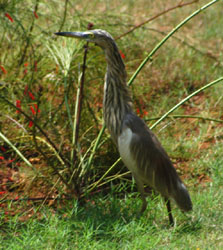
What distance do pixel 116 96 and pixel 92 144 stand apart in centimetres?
67

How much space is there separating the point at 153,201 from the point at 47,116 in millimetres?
1349

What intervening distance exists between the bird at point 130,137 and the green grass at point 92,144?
0.22 metres

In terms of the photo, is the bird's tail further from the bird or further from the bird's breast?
the bird's breast

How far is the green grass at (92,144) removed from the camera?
11.3 ft

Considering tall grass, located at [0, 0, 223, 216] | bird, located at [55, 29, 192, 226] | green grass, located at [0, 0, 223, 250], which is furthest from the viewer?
tall grass, located at [0, 0, 223, 216]

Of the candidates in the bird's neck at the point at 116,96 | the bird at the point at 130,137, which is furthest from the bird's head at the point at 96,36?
the bird's neck at the point at 116,96

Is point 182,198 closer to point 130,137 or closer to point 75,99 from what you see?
point 130,137

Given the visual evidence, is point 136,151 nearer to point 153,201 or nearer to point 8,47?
point 153,201

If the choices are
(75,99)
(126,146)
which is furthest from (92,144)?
(75,99)

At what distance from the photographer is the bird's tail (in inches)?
141

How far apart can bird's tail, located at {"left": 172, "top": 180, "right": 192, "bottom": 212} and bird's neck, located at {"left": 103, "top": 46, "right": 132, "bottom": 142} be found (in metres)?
0.62

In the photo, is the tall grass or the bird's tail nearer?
the bird's tail

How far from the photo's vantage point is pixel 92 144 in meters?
4.16

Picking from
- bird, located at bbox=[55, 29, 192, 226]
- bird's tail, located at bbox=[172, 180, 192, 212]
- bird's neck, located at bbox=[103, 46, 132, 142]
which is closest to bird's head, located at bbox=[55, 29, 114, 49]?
bird, located at bbox=[55, 29, 192, 226]
